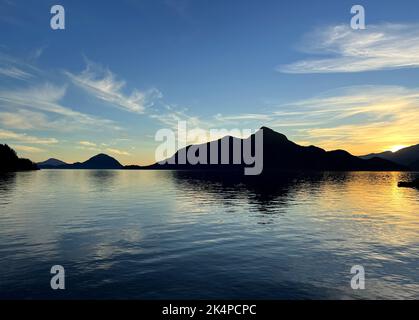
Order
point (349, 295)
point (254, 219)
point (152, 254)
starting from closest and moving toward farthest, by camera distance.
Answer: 1. point (349, 295)
2. point (152, 254)
3. point (254, 219)

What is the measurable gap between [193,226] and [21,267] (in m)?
22.5

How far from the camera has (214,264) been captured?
84.1ft

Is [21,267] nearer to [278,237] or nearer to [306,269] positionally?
[306,269]

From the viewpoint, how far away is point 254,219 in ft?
161

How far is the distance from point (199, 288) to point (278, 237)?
18.3m

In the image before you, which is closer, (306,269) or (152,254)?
(306,269)
